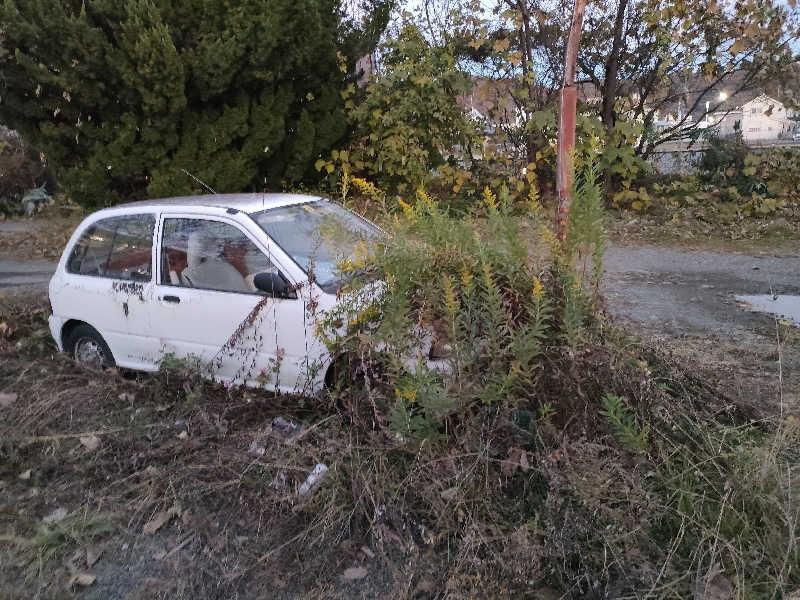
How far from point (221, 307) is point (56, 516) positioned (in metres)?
1.69

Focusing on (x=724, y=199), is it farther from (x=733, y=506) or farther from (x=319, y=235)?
(x=733, y=506)

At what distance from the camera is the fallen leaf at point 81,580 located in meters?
3.01

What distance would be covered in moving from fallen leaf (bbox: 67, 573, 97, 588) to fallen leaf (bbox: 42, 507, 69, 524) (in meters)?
0.49

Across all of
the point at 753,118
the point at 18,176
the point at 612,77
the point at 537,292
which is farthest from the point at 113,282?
the point at 18,176

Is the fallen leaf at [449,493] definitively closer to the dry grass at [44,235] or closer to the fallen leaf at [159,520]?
the fallen leaf at [159,520]

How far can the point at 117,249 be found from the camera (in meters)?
5.37

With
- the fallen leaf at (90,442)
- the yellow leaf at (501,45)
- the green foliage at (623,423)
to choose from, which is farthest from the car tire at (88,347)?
the yellow leaf at (501,45)

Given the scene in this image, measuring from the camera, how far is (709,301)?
710 cm

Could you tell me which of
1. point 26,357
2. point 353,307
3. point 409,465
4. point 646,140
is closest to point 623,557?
point 409,465


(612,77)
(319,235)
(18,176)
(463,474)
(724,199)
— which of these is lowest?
(463,474)

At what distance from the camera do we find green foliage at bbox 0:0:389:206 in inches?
364

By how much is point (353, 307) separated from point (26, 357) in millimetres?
3623

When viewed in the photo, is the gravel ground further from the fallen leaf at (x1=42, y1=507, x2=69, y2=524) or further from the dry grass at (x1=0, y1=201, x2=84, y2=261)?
the fallen leaf at (x1=42, y1=507, x2=69, y2=524)

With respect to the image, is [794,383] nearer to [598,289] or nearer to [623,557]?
[598,289]
